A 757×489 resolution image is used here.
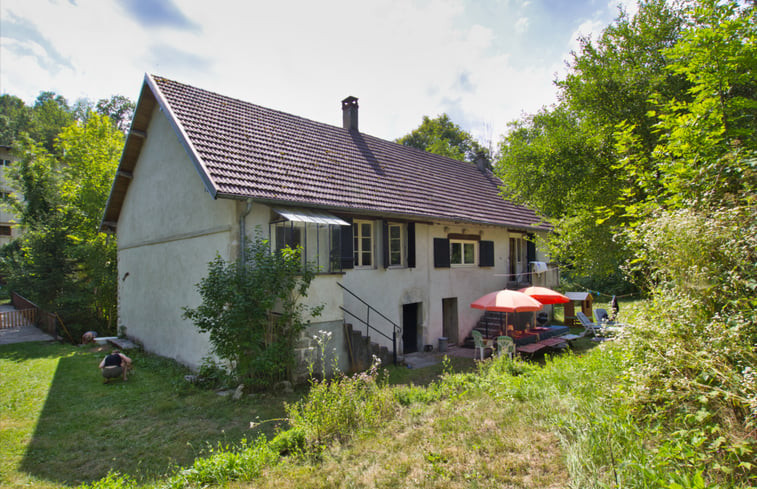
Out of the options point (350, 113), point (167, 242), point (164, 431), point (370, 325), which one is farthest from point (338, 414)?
point (350, 113)

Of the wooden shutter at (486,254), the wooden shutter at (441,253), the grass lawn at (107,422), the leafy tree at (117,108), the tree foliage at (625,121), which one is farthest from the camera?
the leafy tree at (117,108)

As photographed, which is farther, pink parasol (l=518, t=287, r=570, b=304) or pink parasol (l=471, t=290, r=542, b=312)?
pink parasol (l=518, t=287, r=570, b=304)

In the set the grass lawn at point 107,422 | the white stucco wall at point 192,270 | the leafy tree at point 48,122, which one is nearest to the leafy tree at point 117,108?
the leafy tree at point 48,122

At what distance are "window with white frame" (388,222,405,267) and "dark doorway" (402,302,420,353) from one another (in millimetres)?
1741

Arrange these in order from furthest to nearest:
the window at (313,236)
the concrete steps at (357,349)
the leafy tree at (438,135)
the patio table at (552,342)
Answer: the leafy tree at (438,135), the patio table at (552,342), the concrete steps at (357,349), the window at (313,236)

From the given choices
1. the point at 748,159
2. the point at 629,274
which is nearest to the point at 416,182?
the point at 629,274

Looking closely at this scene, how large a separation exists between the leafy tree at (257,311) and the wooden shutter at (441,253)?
5.96 meters

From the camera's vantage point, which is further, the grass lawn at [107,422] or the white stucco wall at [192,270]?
the white stucco wall at [192,270]

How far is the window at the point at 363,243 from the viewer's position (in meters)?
11.4

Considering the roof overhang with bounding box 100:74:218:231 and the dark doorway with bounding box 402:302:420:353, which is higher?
the roof overhang with bounding box 100:74:218:231

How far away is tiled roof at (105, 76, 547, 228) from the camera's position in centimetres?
951

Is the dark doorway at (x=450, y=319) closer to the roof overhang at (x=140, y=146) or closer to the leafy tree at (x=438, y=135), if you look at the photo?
the roof overhang at (x=140, y=146)

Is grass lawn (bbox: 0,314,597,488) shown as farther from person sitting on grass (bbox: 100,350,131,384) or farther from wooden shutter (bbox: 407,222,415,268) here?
wooden shutter (bbox: 407,222,415,268)

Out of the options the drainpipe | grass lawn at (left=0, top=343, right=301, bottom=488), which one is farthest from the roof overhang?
grass lawn at (left=0, top=343, right=301, bottom=488)
